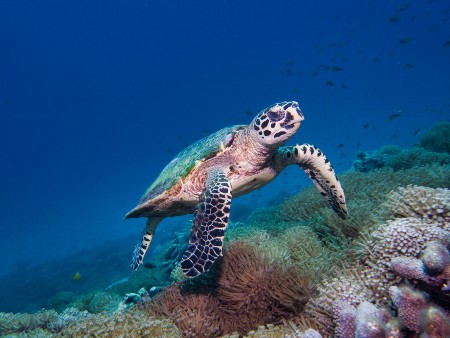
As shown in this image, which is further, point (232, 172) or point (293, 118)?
point (232, 172)

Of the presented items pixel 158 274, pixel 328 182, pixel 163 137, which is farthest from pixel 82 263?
pixel 163 137

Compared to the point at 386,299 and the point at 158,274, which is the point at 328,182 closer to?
the point at 386,299

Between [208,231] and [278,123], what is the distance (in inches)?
68.4

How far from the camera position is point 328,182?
13.8 feet

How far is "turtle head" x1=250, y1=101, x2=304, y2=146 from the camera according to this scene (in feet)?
11.6

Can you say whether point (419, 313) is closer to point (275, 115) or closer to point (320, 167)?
point (275, 115)

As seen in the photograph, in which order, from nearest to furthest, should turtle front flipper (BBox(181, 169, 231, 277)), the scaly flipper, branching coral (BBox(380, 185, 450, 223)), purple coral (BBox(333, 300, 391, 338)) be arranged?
purple coral (BBox(333, 300, 391, 338)) → branching coral (BBox(380, 185, 450, 223)) → turtle front flipper (BBox(181, 169, 231, 277)) → the scaly flipper

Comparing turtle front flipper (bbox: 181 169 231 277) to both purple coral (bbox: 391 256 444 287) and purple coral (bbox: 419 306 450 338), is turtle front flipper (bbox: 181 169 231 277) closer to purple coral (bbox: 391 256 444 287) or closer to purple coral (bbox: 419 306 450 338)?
purple coral (bbox: 391 256 444 287)

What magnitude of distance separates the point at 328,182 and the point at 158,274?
7.04m

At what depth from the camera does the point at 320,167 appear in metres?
4.19

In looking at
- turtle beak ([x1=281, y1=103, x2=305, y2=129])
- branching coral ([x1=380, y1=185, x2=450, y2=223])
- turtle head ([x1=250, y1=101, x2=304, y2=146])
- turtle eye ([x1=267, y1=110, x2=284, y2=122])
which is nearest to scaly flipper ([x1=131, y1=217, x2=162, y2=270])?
turtle head ([x1=250, y1=101, x2=304, y2=146])

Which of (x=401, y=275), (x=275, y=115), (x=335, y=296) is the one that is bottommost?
(x=335, y=296)

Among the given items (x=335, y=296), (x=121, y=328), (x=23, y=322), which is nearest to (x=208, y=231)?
(x=121, y=328)

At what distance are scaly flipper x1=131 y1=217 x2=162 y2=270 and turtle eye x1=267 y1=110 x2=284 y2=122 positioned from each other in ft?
11.4
